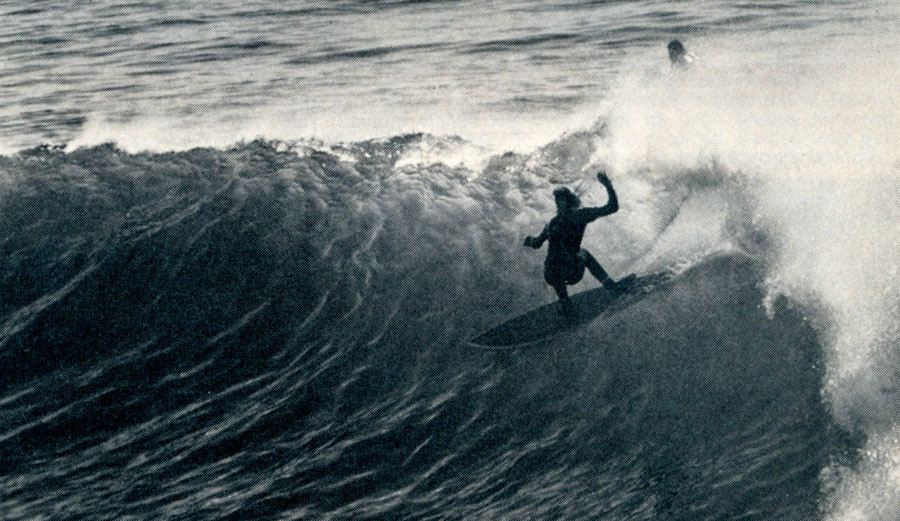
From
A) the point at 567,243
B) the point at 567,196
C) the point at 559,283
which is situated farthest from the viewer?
the point at 559,283

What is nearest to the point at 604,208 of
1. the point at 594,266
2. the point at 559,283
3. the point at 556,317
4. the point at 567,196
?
the point at 567,196

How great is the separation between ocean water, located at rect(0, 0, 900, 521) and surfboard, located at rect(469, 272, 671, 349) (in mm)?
183

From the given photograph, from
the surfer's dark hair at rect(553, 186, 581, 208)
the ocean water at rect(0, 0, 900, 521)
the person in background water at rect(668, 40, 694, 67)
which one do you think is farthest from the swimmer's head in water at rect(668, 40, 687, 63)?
the surfer's dark hair at rect(553, 186, 581, 208)

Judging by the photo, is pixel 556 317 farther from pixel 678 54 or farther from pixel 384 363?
pixel 678 54

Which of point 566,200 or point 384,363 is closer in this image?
point 566,200

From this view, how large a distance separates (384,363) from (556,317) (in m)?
1.91

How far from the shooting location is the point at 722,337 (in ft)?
32.0

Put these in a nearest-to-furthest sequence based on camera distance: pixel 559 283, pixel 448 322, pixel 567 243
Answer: pixel 567 243 < pixel 559 283 < pixel 448 322

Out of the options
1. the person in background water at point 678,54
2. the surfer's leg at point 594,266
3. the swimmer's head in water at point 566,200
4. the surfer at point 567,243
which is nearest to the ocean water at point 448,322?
the surfer's leg at point 594,266

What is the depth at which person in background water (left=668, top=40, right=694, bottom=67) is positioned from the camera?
53.4 ft

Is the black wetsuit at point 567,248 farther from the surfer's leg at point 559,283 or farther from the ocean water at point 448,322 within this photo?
the ocean water at point 448,322

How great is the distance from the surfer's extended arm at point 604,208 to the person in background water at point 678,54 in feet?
25.0

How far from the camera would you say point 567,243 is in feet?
32.4

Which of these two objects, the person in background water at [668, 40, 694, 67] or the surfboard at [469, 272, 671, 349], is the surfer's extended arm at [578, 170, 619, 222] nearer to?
the surfboard at [469, 272, 671, 349]
